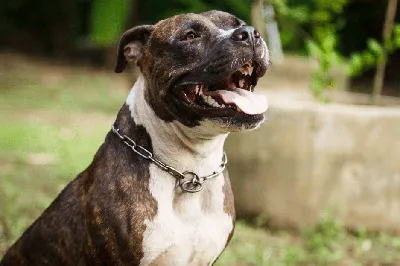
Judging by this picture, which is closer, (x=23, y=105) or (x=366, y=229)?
(x=366, y=229)

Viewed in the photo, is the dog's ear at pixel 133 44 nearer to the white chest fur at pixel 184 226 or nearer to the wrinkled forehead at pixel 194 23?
the wrinkled forehead at pixel 194 23

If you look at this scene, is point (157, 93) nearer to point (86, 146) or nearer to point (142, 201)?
point (142, 201)

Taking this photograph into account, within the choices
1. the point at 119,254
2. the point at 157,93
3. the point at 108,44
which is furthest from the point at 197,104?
the point at 108,44

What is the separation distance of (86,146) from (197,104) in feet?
14.9

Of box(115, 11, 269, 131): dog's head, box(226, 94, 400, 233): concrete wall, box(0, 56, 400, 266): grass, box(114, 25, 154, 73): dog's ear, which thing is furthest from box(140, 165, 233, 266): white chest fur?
box(226, 94, 400, 233): concrete wall

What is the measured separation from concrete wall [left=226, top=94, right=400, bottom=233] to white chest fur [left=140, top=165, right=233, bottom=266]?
5.93 feet

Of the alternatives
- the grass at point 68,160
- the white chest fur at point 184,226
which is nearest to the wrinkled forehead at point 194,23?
the white chest fur at point 184,226

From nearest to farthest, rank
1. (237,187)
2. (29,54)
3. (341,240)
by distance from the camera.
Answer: (341,240)
(237,187)
(29,54)

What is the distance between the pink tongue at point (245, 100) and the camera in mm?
2568

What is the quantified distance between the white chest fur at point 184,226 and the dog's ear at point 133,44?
566mm

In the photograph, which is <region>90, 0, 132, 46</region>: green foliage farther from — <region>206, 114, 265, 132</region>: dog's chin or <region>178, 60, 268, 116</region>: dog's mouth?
<region>206, 114, 265, 132</region>: dog's chin

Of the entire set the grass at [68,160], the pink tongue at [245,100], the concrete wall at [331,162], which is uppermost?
the pink tongue at [245,100]

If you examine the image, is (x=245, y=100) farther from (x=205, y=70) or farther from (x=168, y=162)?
(x=168, y=162)

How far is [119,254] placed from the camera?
253 centimetres
